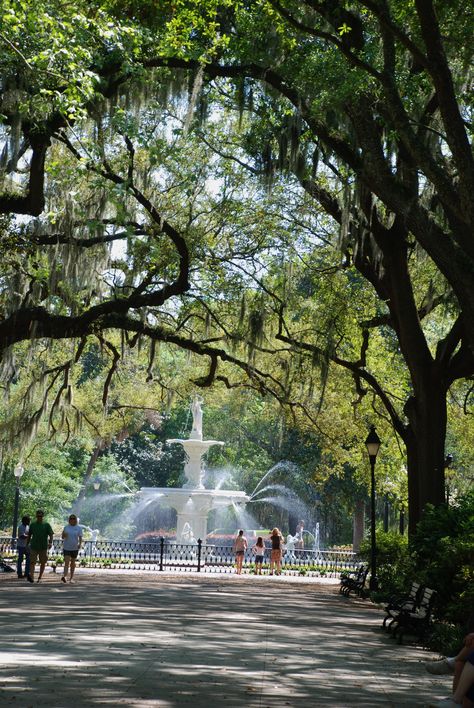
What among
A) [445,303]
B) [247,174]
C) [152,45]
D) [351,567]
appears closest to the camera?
[152,45]

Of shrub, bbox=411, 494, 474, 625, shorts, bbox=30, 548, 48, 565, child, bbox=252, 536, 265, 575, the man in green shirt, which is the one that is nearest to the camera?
shrub, bbox=411, 494, 474, 625

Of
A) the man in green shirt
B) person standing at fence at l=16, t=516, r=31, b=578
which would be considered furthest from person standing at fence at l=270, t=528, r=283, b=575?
the man in green shirt

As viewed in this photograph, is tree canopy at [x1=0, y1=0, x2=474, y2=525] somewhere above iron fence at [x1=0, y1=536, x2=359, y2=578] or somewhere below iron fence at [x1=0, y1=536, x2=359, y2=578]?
above

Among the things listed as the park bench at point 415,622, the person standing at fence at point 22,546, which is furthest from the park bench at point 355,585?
the park bench at point 415,622

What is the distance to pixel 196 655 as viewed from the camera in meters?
10.4

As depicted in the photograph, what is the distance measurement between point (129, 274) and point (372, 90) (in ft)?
31.5

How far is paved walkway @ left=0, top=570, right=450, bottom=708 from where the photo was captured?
7930 mm

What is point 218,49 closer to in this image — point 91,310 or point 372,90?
point 372,90

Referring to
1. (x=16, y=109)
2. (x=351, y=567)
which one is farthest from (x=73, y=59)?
(x=351, y=567)

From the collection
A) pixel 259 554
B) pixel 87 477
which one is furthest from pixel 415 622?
pixel 87 477

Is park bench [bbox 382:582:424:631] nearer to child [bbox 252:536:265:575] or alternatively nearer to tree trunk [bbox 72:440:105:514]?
child [bbox 252:536:265:575]

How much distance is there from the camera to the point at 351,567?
40.4m

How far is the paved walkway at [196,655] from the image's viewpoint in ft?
26.0

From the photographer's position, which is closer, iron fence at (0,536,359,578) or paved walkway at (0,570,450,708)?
paved walkway at (0,570,450,708)
